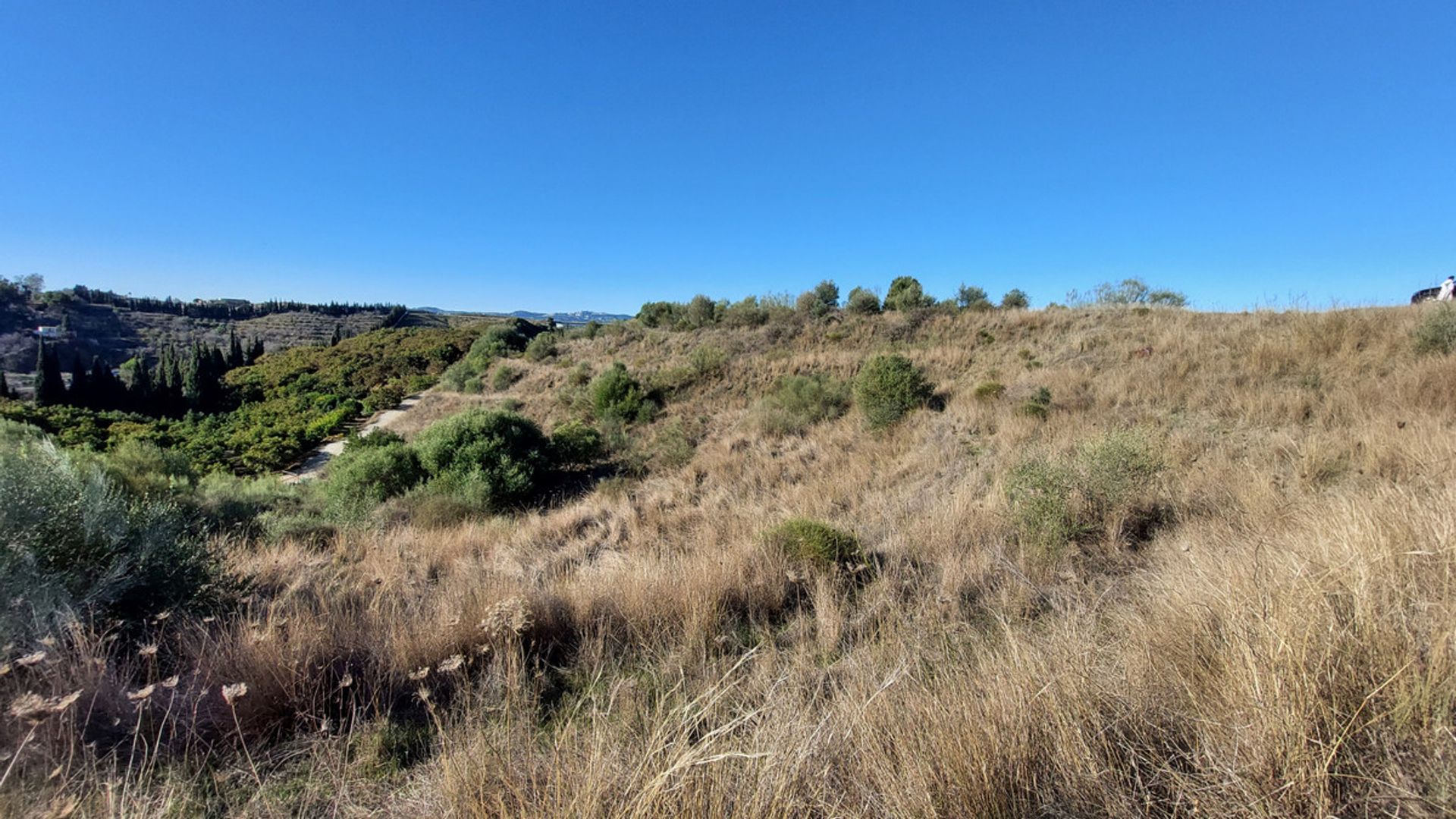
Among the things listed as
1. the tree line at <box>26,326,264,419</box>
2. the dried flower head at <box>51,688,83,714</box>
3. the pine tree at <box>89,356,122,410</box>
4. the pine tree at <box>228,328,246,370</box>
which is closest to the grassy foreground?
the dried flower head at <box>51,688,83,714</box>

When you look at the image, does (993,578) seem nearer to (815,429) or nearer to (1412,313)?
(815,429)

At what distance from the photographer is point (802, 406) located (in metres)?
12.6

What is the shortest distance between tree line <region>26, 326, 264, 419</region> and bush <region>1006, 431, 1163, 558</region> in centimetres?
4646

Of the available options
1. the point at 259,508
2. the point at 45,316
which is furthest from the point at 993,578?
Answer: the point at 45,316

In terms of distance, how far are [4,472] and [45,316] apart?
8836cm

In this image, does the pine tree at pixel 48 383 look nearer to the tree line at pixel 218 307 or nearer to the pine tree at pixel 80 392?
the pine tree at pixel 80 392

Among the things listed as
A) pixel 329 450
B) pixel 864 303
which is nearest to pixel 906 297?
pixel 864 303

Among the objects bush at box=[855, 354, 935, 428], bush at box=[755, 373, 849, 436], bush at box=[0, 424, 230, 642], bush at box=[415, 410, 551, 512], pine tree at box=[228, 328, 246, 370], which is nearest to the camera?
bush at box=[0, 424, 230, 642]

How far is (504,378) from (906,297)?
19866mm

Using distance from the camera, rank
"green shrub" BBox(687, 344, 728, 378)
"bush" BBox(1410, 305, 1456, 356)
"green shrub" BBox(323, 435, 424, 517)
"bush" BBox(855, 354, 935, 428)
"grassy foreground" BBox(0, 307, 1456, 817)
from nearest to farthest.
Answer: "grassy foreground" BBox(0, 307, 1456, 817) → "bush" BBox(1410, 305, 1456, 356) → "green shrub" BBox(323, 435, 424, 517) → "bush" BBox(855, 354, 935, 428) → "green shrub" BBox(687, 344, 728, 378)

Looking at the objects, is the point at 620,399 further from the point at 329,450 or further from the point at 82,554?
the point at 82,554

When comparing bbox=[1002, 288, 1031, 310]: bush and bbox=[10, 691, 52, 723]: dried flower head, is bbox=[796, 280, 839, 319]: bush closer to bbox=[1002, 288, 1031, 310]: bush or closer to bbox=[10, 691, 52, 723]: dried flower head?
bbox=[1002, 288, 1031, 310]: bush

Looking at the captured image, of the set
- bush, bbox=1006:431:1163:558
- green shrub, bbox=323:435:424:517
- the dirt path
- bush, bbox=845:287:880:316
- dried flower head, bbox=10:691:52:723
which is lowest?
the dirt path

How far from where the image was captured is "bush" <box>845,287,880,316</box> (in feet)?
73.0
